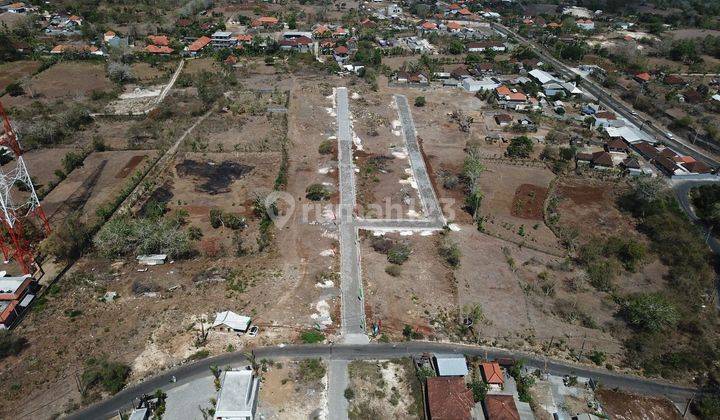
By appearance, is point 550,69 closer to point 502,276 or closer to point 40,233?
point 502,276

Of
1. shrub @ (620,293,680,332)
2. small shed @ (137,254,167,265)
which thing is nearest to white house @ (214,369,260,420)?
small shed @ (137,254,167,265)

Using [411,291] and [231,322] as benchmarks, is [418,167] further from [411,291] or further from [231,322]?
[231,322]

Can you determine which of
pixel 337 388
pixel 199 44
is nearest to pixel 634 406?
pixel 337 388

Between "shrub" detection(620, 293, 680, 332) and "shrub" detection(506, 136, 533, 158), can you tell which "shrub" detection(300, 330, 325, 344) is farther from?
"shrub" detection(506, 136, 533, 158)

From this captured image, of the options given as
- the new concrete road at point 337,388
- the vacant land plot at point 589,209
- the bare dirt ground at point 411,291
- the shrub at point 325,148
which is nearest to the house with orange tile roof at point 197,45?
the shrub at point 325,148

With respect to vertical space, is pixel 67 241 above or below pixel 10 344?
above

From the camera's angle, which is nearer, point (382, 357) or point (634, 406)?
point (634, 406)

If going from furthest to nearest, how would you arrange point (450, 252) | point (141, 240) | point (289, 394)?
point (450, 252) < point (141, 240) < point (289, 394)
